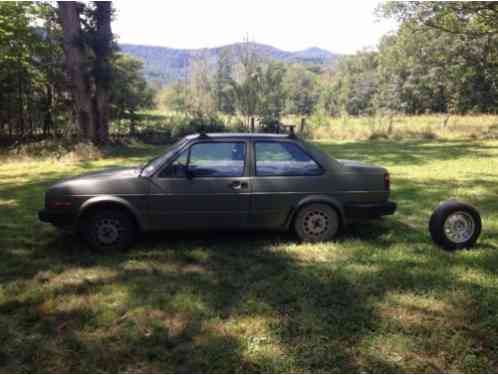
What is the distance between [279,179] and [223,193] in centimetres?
79

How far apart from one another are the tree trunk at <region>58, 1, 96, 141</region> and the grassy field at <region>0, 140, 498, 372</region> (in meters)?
11.5

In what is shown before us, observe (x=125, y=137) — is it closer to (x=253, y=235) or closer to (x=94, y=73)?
(x=94, y=73)

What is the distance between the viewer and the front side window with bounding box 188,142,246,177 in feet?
18.1

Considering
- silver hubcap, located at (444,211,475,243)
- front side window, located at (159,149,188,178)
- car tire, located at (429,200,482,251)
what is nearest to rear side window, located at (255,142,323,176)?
front side window, located at (159,149,188,178)

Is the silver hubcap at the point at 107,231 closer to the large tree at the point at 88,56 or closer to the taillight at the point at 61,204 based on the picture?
the taillight at the point at 61,204

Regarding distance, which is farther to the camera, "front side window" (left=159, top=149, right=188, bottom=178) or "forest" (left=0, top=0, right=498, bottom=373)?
"front side window" (left=159, top=149, right=188, bottom=178)

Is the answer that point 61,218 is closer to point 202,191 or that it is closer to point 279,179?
point 202,191

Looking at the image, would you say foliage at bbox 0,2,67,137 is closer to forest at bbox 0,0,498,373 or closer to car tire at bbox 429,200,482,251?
forest at bbox 0,0,498,373

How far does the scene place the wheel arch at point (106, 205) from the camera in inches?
210

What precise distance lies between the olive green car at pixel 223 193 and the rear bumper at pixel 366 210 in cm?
1

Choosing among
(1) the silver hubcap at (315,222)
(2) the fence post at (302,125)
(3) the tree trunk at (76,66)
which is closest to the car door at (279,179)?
(1) the silver hubcap at (315,222)

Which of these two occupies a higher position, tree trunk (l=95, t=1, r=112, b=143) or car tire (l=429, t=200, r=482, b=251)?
tree trunk (l=95, t=1, r=112, b=143)

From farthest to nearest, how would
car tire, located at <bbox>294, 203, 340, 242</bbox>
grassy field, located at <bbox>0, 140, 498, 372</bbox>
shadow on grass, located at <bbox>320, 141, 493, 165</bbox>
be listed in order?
shadow on grass, located at <bbox>320, 141, 493, 165</bbox> → car tire, located at <bbox>294, 203, 340, 242</bbox> → grassy field, located at <bbox>0, 140, 498, 372</bbox>

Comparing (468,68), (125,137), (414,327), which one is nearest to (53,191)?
(414,327)
